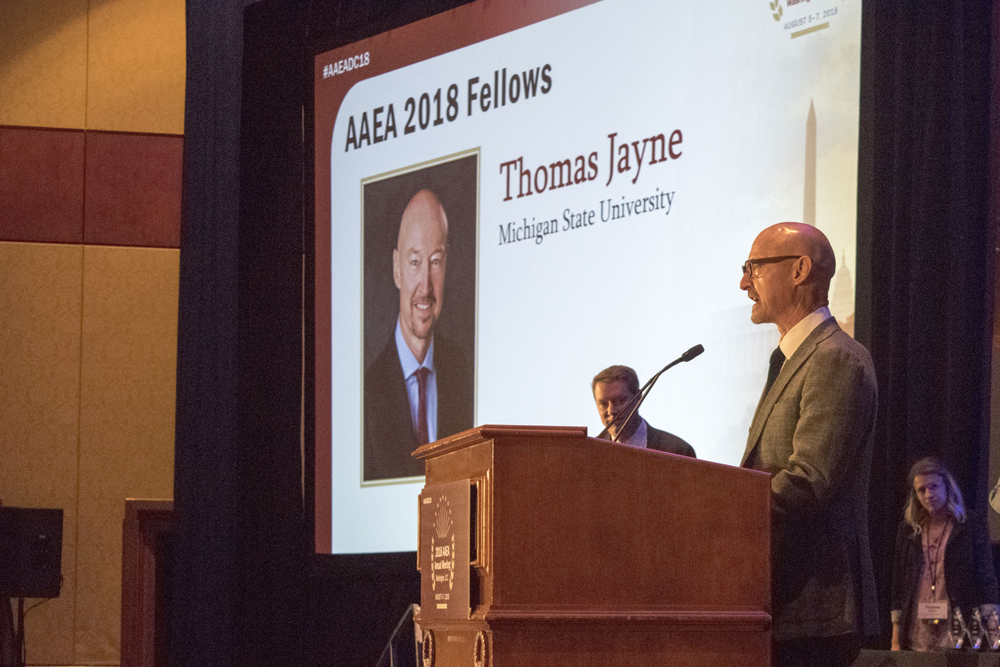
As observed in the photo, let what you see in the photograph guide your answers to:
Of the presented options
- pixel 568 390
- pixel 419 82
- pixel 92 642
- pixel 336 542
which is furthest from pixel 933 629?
pixel 92 642

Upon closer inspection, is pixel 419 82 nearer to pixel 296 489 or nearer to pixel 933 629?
pixel 296 489

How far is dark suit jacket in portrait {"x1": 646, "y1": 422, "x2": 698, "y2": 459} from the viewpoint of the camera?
363 cm

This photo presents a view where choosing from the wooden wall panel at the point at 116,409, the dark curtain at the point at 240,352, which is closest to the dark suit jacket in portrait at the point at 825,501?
the dark curtain at the point at 240,352

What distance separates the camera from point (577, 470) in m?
1.90

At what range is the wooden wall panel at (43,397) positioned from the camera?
5945 millimetres

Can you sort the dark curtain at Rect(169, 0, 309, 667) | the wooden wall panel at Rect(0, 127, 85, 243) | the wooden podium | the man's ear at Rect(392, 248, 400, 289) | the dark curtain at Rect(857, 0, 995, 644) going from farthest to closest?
1. the wooden wall panel at Rect(0, 127, 85, 243)
2. the dark curtain at Rect(169, 0, 309, 667)
3. the man's ear at Rect(392, 248, 400, 289)
4. the dark curtain at Rect(857, 0, 995, 644)
5. the wooden podium

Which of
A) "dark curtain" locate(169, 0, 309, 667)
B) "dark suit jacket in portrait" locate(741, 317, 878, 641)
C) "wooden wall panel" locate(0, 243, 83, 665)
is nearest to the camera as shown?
"dark suit jacket in portrait" locate(741, 317, 878, 641)

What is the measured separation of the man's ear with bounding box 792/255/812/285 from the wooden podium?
379mm

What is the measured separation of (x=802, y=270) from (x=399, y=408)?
3020 millimetres

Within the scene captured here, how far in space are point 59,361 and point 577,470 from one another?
481 centimetres

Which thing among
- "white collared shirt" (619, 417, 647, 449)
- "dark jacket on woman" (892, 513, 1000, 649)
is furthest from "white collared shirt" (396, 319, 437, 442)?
"dark jacket on woman" (892, 513, 1000, 649)

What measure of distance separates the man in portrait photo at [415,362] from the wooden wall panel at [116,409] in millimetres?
1555

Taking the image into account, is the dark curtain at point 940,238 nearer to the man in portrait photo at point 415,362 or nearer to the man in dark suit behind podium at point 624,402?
the man in dark suit behind podium at point 624,402

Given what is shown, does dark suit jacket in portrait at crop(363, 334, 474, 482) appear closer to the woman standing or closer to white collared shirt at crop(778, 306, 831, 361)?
the woman standing
